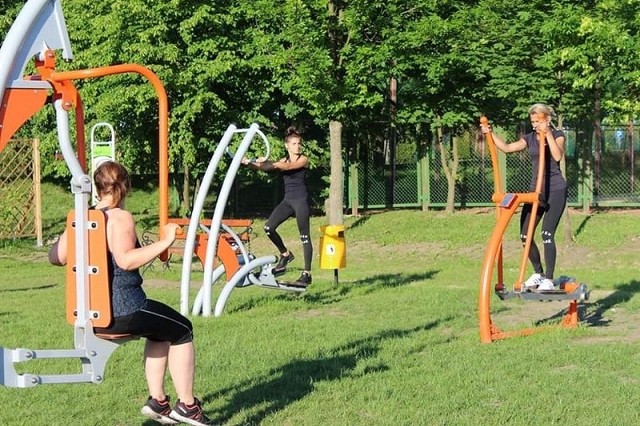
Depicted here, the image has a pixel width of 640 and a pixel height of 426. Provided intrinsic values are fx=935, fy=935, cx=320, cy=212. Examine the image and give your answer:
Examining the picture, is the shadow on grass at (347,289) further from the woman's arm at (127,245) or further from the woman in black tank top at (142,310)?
the woman's arm at (127,245)

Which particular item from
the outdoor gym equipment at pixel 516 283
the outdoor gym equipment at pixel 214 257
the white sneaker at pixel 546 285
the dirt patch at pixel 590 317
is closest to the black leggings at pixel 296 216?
the outdoor gym equipment at pixel 214 257

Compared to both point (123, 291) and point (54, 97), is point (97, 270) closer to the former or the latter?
point (123, 291)

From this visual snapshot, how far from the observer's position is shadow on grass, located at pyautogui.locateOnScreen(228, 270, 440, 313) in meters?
11.3

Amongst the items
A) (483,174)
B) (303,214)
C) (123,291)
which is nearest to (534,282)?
(303,214)

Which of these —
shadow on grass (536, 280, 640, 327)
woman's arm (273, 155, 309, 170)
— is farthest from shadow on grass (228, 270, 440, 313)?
shadow on grass (536, 280, 640, 327)

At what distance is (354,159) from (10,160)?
8468 mm

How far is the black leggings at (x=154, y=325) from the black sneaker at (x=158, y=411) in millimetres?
379

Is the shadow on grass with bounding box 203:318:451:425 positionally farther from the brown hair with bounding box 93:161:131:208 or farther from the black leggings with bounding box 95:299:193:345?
the brown hair with bounding box 93:161:131:208

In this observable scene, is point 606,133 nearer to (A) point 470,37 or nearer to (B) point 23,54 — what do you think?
Answer: (A) point 470,37

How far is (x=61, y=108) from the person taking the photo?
15.6 ft

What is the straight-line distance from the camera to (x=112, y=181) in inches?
198

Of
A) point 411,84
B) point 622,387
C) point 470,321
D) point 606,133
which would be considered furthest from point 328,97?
point 622,387

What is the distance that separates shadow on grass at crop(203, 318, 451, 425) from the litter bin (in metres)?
3.90

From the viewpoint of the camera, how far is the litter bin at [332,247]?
12.2 m
